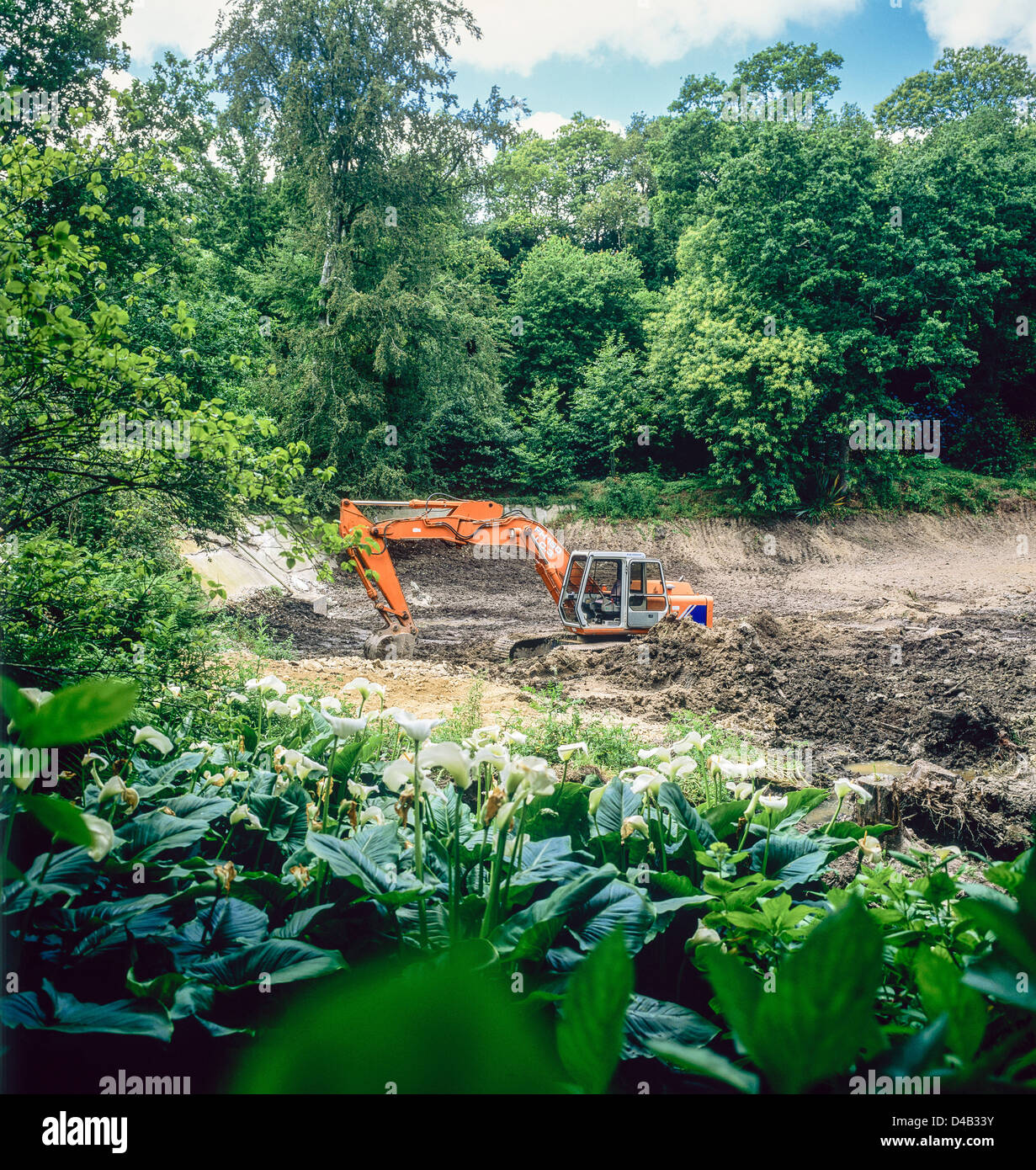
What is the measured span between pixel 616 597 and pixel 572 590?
64 cm

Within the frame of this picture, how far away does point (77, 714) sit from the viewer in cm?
42

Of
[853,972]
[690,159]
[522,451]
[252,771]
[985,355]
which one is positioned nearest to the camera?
[853,972]

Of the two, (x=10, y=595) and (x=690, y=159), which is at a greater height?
(x=690, y=159)

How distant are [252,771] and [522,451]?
63.9ft

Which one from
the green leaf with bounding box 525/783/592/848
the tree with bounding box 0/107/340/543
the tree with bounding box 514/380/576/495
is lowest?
the green leaf with bounding box 525/783/592/848

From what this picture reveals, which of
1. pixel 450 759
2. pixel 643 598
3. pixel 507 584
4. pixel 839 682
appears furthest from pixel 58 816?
pixel 507 584

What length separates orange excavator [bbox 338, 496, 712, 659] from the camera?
984 centimetres

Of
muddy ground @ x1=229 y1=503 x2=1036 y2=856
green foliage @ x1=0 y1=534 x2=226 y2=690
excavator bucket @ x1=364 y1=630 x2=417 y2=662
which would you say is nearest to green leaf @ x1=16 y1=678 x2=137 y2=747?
green foliage @ x1=0 y1=534 x2=226 y2=690

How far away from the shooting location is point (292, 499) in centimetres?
284

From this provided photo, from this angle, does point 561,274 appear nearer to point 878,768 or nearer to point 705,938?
point 878,768

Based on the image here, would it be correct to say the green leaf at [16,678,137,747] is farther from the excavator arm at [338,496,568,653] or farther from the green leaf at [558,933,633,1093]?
the excavator arm at [338,496,568,653]

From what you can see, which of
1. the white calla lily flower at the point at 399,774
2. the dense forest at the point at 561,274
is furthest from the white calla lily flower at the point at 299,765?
the dense forest at the point at 561,274
